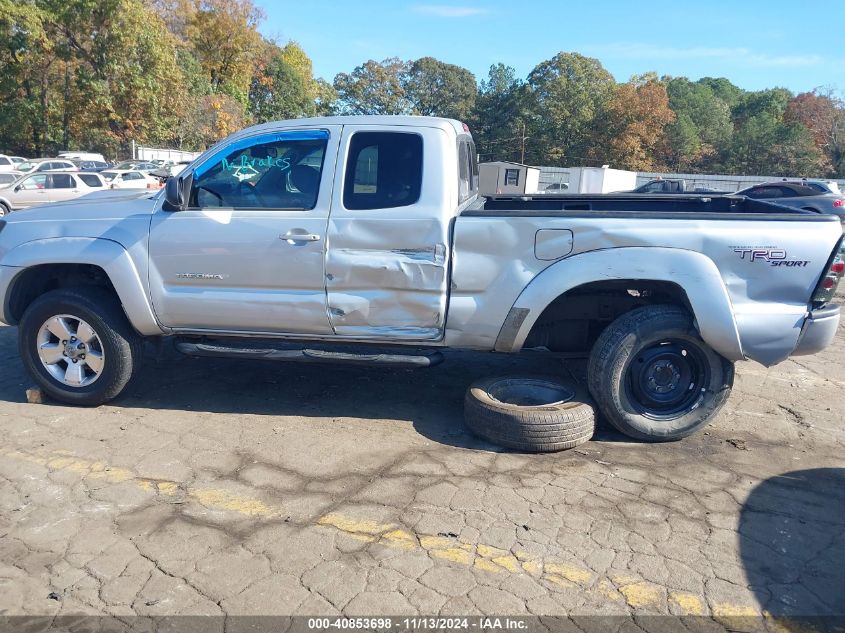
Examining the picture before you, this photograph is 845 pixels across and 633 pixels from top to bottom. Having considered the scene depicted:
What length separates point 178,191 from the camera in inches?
184

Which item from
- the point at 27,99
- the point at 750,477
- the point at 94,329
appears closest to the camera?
the point at 750,477

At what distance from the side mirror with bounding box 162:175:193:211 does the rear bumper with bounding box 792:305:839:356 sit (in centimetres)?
419

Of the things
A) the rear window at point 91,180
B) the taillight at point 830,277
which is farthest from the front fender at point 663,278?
the rear window at point 91,180

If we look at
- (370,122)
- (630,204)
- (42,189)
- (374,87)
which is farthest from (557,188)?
(374,87)

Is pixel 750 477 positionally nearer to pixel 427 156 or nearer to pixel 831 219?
pixel 831 219

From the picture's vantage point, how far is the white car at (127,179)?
2378cm

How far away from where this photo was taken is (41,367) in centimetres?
507

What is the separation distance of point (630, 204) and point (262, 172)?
121 inches

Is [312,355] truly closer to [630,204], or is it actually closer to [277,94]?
[630,204]

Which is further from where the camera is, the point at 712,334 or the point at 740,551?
the point at 712,334

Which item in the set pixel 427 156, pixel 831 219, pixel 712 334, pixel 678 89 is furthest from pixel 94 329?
pixel 678 89

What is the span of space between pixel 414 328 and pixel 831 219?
8.98 feet

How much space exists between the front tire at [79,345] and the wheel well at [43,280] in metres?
Answer: 0.13

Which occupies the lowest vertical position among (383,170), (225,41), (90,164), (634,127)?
(90,164)
